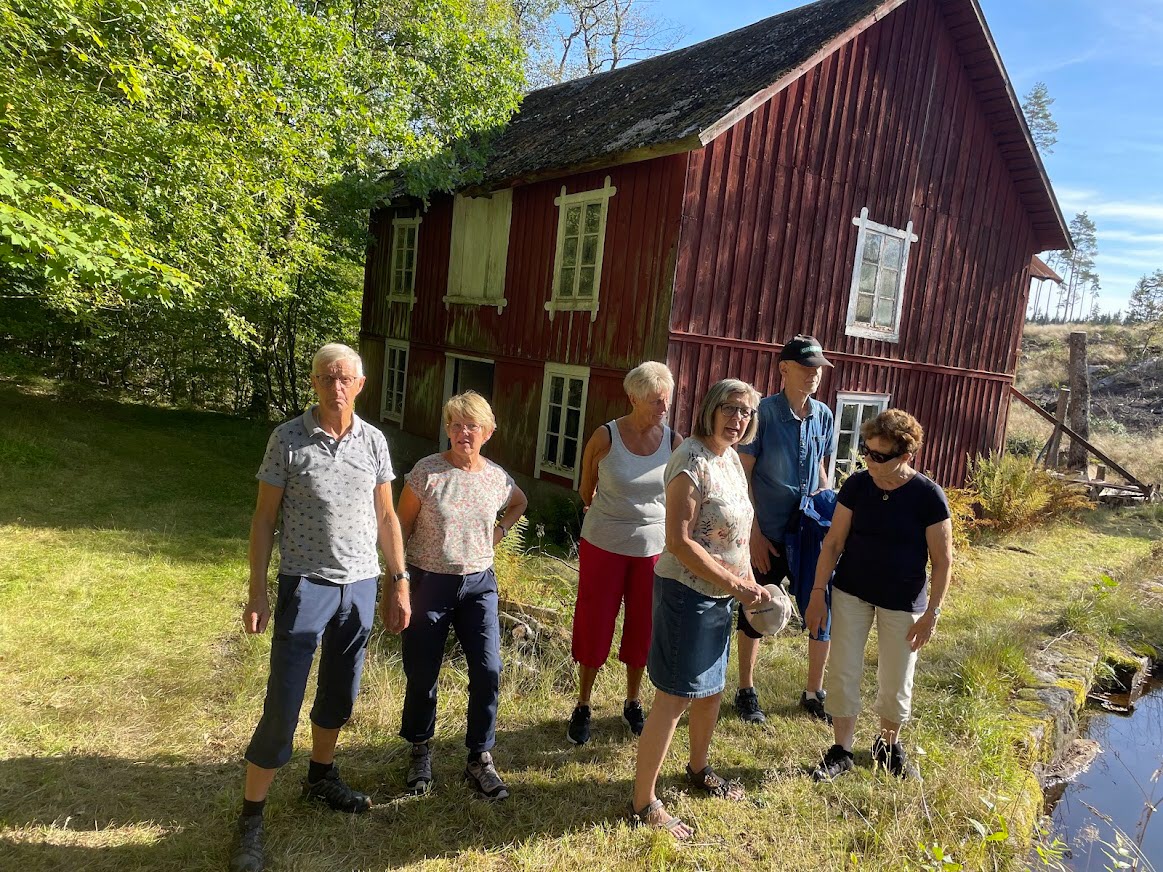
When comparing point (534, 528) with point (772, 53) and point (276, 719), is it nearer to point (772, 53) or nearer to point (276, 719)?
point (276, 719)

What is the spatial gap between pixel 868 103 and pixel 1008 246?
4067 mm

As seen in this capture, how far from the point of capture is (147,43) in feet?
22.8

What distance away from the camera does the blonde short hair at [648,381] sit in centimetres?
341

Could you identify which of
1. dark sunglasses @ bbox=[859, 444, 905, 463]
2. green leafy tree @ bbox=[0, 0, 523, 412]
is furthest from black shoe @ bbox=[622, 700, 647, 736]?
green leafy tree @ bbox=[0, 0, 523, 412]

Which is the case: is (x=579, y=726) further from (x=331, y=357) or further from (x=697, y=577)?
(x=331, y=357)

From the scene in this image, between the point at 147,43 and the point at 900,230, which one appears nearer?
the point at 147,43

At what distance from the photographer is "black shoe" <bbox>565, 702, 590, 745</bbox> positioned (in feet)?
12.4

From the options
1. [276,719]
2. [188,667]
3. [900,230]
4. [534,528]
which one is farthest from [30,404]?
[900,230]

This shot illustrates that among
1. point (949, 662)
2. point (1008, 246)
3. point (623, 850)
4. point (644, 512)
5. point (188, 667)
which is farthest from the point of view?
point (1008, 246)

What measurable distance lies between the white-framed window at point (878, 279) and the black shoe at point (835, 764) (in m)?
6.99

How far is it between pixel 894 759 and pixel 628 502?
6.28ft

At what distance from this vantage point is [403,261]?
44.0ft

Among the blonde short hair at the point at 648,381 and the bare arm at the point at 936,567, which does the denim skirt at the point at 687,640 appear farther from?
the bare arm at the point at 936,567

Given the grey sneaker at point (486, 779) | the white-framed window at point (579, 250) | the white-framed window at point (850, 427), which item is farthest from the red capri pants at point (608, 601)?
the white-framed window at point (850, 427)
